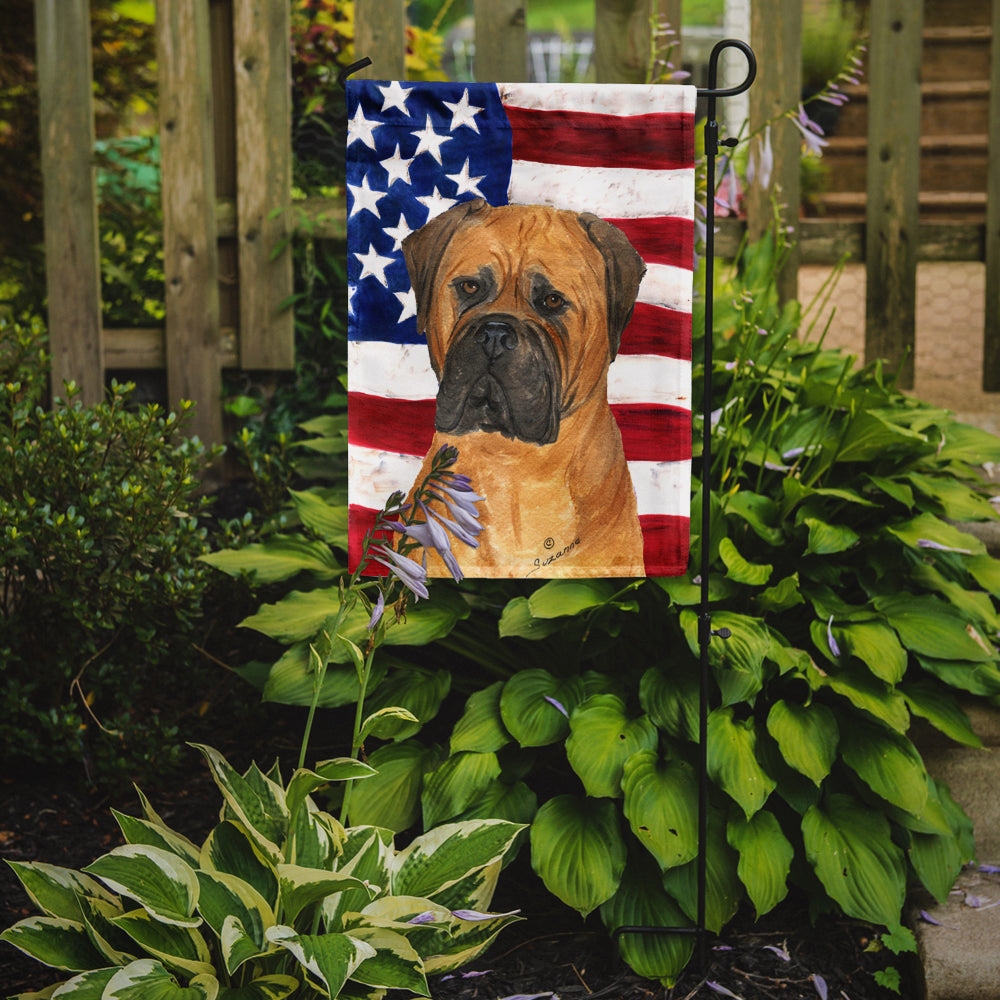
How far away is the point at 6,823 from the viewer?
7.86 feet

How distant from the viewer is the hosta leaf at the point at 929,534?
2.35 m

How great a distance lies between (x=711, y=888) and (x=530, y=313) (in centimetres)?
122

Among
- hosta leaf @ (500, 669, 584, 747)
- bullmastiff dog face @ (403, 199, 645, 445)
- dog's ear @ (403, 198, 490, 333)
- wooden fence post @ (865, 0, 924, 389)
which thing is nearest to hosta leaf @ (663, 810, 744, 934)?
hosta leaf @ (500, 669, 584, 747)

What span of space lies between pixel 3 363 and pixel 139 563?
88cm

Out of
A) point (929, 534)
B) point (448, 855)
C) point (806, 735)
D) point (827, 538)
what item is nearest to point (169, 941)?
point (448, 855)

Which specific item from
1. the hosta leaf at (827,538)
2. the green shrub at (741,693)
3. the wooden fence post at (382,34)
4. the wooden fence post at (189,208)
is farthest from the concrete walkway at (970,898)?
the wooden fence post at (189,208)

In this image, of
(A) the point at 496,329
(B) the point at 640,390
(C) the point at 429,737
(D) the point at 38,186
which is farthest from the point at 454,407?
(D) the point at 38,186

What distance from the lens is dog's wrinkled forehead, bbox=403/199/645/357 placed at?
1994mm

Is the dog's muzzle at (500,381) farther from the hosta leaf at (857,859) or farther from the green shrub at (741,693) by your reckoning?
the hosta leaf at (857,859)

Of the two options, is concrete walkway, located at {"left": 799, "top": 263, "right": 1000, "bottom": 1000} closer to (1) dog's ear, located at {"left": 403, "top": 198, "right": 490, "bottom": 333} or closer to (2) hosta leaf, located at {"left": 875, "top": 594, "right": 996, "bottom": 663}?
(2) hosta leaf, located at {"left": 875, "top": 594, "right": 996, "bottom": 663}

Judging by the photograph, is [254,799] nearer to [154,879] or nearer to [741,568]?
[154,879]

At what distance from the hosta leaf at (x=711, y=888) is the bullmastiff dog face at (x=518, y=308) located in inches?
36.6

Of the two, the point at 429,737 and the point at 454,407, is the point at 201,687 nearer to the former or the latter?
the point at 429,737

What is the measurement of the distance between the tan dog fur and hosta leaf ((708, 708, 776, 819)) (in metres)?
0.40
